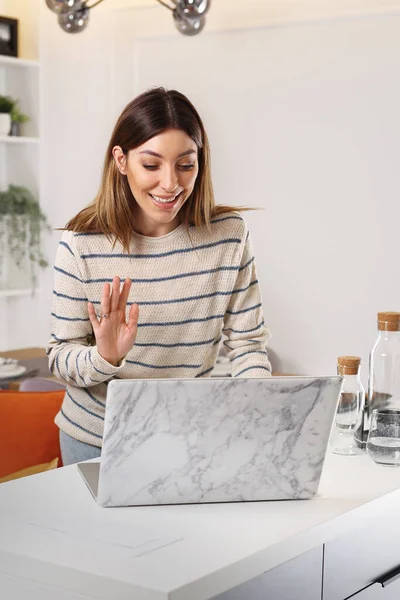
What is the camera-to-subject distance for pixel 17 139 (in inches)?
193

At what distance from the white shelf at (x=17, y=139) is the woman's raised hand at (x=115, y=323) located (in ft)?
10.6

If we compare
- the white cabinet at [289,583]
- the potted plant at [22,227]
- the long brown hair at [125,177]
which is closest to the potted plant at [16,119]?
the potted plant at [22,227]

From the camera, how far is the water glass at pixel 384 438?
1798mm

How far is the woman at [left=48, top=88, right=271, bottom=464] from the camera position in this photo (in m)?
1.96

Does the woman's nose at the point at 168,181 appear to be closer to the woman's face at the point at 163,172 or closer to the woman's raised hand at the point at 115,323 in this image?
the woman's face at the point at 163,172

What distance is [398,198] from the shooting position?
13.6 ft

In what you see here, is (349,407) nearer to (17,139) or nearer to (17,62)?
(17,139)

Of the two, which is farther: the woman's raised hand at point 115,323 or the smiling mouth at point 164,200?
the smiling mouth at point 164,200

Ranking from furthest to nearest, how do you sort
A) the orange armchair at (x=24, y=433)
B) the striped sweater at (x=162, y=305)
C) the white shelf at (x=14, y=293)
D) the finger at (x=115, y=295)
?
the white shelf at (x=14, y=293) < the orange armchair at (x=24, y=433) < the striped sweater at (x=162, y=305) < the finger at (x=115, y=295)

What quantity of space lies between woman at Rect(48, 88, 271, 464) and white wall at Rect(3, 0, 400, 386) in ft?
7.32

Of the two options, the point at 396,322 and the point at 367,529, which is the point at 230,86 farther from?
the point at 367,529

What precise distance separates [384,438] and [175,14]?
3016 millimetres

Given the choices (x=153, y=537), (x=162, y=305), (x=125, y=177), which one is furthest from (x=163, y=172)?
(x=153, y=537)

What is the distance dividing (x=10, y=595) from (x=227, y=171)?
3.57m
